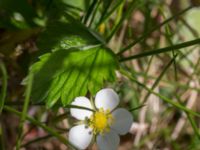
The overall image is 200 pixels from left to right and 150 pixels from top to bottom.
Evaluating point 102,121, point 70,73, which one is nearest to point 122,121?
point 102,121

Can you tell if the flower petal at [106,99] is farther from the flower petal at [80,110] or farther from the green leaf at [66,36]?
the green leaf at [66,36]

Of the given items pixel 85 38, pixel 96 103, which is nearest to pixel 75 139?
pixel 96 103

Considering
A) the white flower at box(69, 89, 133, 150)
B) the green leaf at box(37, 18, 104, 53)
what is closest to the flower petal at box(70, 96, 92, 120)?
the white flower at box(69, 89, 133, 150)

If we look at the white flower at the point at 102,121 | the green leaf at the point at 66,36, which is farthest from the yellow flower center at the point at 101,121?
the green leaf at the point at 66,36

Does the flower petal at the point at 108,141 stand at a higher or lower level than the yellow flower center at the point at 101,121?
lower

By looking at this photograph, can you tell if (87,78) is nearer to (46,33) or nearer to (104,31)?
(46,33)

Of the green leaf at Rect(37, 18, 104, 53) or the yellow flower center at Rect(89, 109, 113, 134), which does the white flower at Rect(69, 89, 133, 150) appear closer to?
the yellow flower center at Rect(89, 109, 113, 134)
